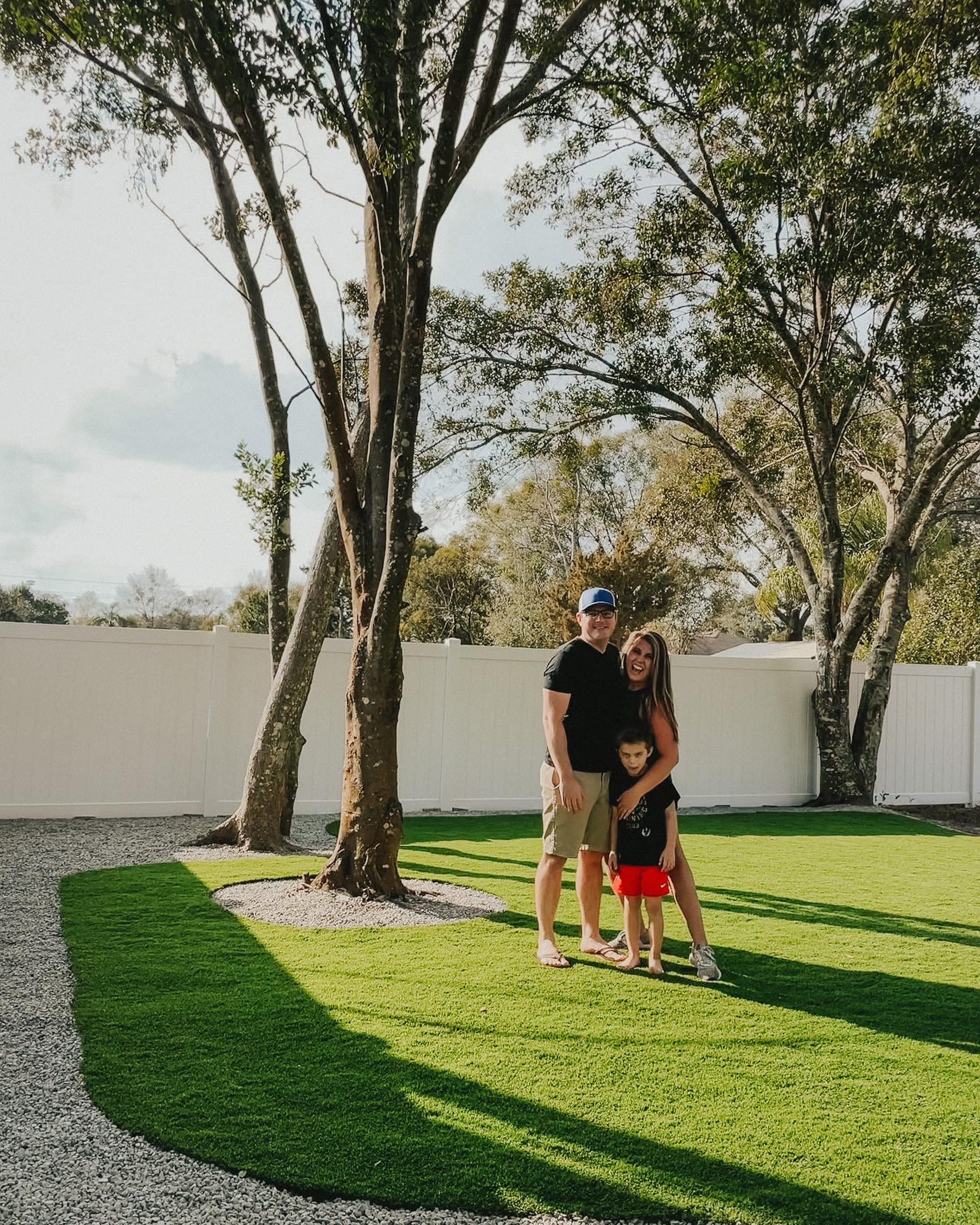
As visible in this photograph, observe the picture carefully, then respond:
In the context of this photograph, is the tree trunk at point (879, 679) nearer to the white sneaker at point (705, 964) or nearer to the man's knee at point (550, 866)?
the white sneaker at point (705, 964)

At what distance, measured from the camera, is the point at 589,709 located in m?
4.57

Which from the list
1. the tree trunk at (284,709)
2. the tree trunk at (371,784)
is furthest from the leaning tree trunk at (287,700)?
the tree trunk at (371,784)

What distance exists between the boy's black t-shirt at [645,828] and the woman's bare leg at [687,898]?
0.12 m

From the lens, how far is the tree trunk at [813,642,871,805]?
1168 cm

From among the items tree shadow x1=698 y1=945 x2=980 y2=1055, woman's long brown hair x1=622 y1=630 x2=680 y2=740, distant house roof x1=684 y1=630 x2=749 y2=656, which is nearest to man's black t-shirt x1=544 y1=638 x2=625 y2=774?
woman's long brown hair x1=622 y1=630 x2=680 y2=740

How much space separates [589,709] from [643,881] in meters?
0.81

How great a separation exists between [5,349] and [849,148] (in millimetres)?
45465

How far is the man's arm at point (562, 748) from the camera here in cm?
446

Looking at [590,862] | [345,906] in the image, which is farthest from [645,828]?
[345,906]

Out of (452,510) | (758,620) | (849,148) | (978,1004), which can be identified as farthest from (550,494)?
(978,1004)

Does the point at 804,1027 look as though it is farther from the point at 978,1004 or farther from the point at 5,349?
the point at 5,349

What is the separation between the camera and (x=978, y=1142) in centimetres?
284

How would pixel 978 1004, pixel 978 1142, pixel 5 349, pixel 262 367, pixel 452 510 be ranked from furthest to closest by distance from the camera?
pixel 5 349
pixel 452 510
pixel 262 367
pixel 978 1004
pixel 978 1142

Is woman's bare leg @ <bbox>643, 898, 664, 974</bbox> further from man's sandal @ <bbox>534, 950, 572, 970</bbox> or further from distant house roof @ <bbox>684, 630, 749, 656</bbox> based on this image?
distant house roof @ <bbox>684, 630, 749, 656</bbox>
